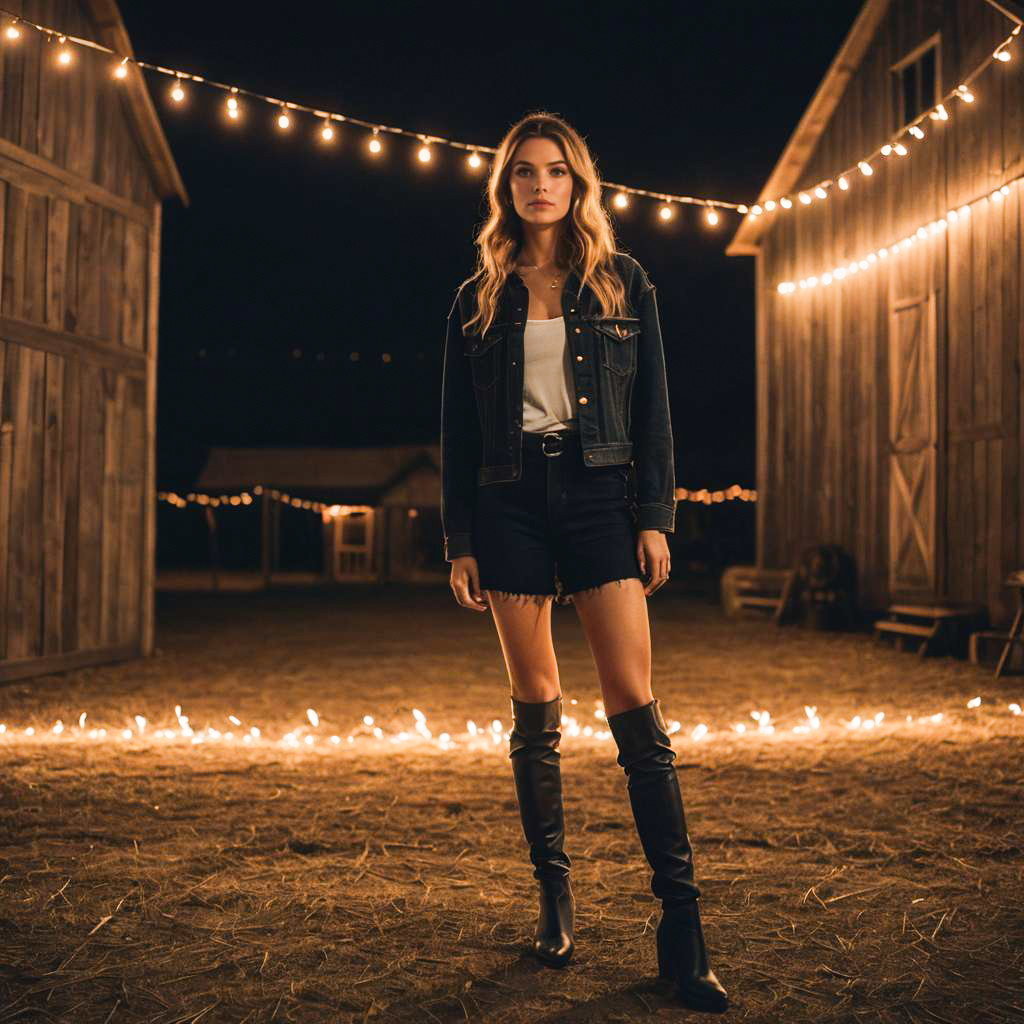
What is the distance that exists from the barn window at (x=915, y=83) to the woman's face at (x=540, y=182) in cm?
854

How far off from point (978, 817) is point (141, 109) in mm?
7492

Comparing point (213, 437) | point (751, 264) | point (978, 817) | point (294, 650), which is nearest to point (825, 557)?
point (294, 650)

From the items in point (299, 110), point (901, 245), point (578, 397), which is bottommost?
point (578, 397)

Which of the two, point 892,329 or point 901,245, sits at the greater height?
point 901,245

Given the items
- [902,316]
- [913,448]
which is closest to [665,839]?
[913,448]

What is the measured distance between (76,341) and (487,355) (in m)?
6.08

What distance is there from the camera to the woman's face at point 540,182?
97.1 inches

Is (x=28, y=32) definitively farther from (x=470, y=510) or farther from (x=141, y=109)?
(x=470, y=510)

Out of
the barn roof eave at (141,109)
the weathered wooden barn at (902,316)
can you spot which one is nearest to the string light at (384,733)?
the weathered wooden barn at (902,316)

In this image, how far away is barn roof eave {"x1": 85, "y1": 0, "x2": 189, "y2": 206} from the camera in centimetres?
781

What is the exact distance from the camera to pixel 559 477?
2.36 metres

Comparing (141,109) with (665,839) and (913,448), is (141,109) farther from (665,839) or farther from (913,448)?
(665,839)

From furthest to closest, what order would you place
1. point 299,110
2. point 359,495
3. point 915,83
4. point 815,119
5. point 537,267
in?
1. point 359,495
2. point 815,119
3. point 915,83
4. point 299,110
5. point 537,267

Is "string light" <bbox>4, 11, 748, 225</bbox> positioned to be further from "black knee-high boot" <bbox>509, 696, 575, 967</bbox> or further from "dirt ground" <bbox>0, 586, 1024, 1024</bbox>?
"black knee-high boot" <bbox>509, 696, 575, 967</bbox>
